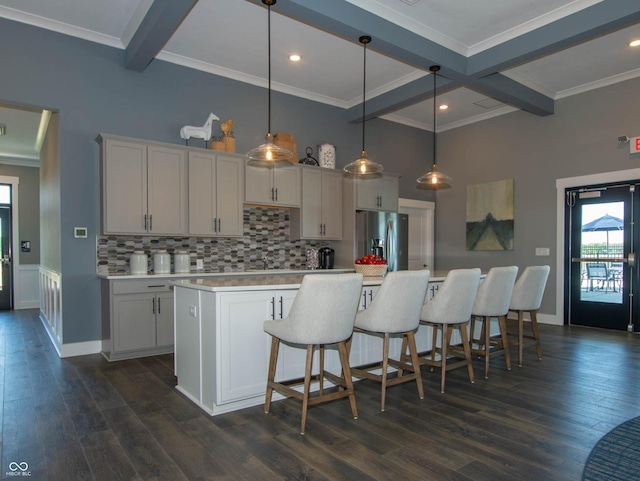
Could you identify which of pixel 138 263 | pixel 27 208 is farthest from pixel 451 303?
pixel 27 208

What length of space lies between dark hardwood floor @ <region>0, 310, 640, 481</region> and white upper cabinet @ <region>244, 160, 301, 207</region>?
238 centimetres

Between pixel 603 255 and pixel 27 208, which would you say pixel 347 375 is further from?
pixel 27 208

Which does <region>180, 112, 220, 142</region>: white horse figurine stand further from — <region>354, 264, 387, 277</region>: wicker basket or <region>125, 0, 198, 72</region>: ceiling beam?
<region>354, 264, 387, 277</region>: wicker basket

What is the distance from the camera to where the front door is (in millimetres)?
5656

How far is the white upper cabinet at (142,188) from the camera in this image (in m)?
4.39

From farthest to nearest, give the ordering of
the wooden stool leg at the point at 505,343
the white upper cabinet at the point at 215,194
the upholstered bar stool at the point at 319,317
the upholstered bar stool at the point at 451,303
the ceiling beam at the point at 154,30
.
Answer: the white upper cabinet at the point at 215,194
the wooden stool leg at the point at 505,343
the ceiling beam at the point at 154,30
the upholstered bar stool at the point at 451,303
the upholstered bar stool at the point at 319,317

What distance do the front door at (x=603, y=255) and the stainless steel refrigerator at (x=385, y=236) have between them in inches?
93.0

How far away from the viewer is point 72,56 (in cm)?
448

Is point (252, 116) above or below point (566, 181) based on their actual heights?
above

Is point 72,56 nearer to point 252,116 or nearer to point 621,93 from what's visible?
point 252,116

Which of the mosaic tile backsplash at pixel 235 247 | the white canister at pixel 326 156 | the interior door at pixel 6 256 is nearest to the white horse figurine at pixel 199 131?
the mosaic tile backsplash at pixel 235 247

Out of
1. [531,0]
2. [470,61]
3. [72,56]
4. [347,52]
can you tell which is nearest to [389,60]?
[347,52]

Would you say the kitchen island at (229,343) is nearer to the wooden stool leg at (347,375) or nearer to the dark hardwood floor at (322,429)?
the dark hardwood floor at (322,429)

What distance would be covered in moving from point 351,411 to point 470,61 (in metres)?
4.05
